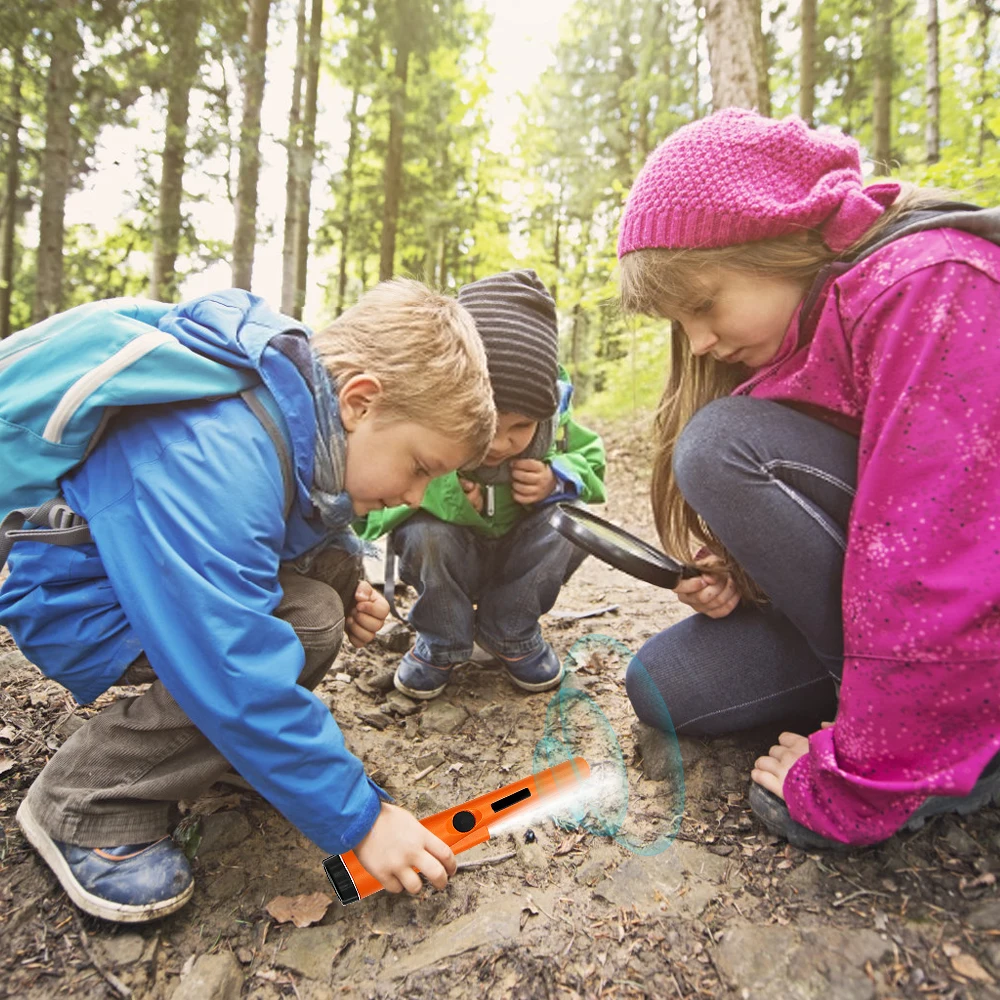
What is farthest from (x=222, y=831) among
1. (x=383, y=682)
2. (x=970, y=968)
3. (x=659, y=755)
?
(x=970, y=968)

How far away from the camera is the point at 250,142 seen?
26.0ft

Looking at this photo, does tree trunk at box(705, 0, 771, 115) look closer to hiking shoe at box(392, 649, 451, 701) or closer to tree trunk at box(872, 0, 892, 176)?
hiking shoe at box(392, 649, 451, 701)

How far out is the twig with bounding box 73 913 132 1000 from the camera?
4.39ft

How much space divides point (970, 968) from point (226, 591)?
1.43 meters

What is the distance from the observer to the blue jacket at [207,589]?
1.37m

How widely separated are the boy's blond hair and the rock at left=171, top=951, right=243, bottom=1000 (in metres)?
1.16

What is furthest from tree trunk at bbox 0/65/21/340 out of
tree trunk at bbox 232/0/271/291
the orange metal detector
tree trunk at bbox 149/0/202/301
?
the orange metal detector

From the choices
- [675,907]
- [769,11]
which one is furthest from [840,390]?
[769,11]

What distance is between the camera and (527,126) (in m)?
17.2

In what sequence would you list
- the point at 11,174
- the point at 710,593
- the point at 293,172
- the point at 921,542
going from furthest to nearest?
1. the point at 11,174
2. the point at 293,172
3. the point at 710,593
4. the point at 921,542

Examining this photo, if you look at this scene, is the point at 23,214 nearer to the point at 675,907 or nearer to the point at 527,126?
the point at 527,126

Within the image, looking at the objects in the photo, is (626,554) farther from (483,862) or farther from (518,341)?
(518,341)

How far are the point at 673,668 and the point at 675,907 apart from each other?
2.03 feet

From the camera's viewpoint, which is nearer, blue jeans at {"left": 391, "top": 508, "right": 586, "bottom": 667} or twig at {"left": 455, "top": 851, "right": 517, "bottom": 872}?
twig at {"left": 455, "top": 851, "right": 517, "bottom": 872}
